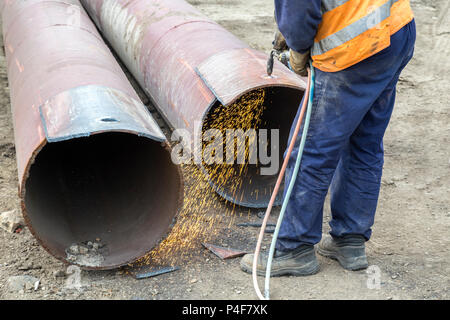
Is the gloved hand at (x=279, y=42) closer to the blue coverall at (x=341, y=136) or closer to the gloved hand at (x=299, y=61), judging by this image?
the gloved hand at (x=299, y=61)

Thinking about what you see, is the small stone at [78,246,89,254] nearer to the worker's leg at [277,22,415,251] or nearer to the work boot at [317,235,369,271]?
the worker's leg at [277,22,415,251]

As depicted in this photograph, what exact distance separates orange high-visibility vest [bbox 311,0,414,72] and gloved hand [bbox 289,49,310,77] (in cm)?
13

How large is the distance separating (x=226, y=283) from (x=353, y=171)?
893mm

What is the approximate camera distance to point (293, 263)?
2.70 metres

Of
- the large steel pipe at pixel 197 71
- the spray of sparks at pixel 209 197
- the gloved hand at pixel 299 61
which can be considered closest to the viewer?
the gloved hand at pixel 299 61

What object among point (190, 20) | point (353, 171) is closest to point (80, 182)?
point (190, 20)

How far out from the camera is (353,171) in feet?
8.84

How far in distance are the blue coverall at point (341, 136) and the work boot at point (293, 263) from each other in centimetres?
5

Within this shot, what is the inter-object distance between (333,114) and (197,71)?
1209 mm

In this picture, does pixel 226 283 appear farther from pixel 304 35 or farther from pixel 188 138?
pixel 304 35

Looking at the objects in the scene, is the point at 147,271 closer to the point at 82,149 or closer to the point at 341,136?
the point at 341,136

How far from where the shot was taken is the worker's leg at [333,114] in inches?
92.5

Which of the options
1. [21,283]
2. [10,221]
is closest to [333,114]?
[21,283]

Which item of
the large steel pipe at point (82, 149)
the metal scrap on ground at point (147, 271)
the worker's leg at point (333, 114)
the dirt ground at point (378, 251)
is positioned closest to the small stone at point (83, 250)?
the large steel pipe at point (82, 149)
